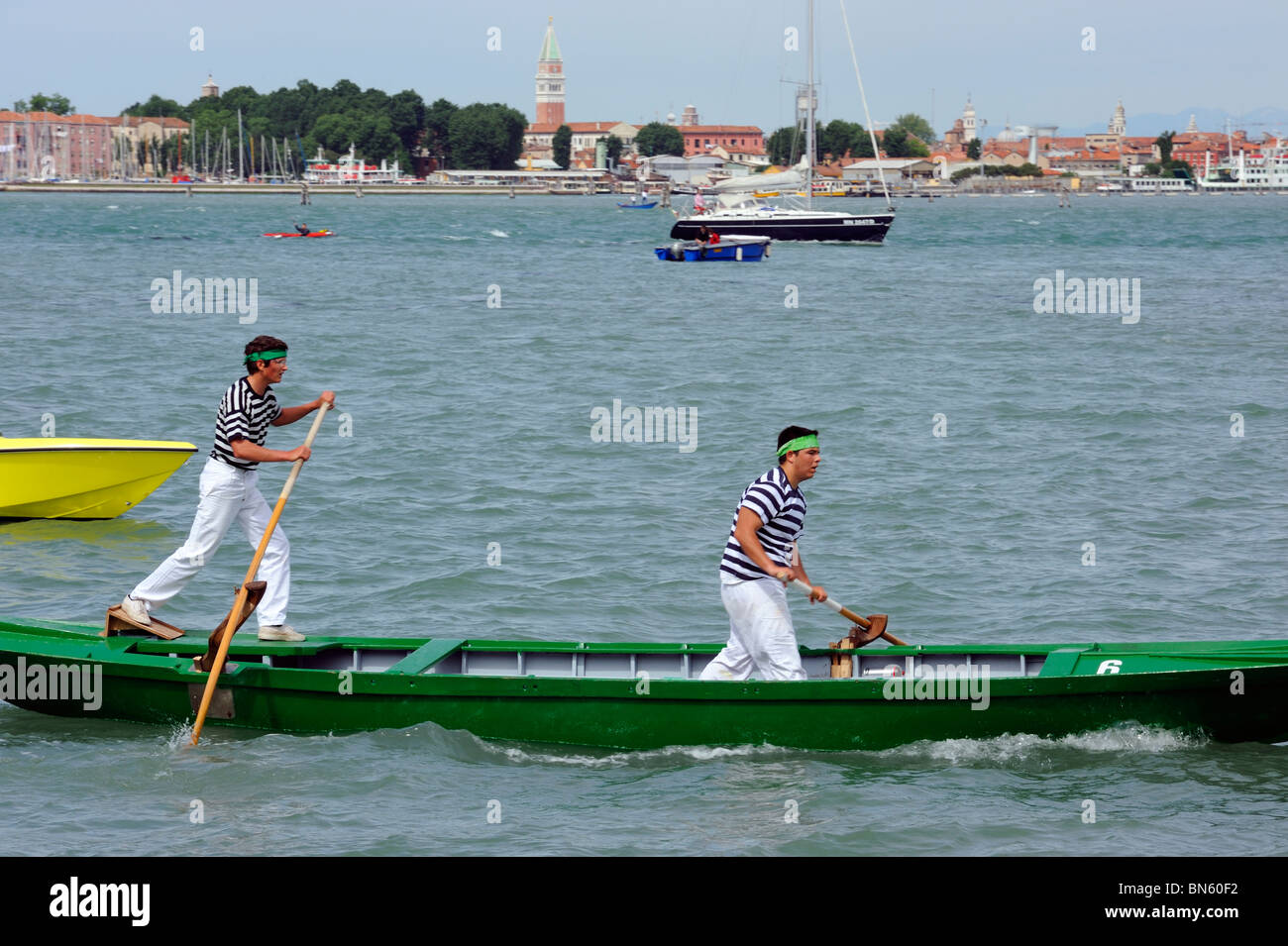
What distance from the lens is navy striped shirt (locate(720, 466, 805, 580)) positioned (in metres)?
9.72

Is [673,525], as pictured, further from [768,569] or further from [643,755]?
[768,569]

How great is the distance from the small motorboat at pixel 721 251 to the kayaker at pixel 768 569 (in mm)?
54723

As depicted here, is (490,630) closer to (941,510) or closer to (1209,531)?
(941,510)

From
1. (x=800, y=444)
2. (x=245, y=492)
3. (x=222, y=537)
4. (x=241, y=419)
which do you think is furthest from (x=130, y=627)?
(x=800, y=444)

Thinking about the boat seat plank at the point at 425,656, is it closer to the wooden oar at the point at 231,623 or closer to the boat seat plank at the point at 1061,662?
the wooden oar at the point at 231,623

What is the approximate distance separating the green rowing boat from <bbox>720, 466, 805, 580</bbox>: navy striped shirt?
2.53ft

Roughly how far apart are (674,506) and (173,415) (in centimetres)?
1090

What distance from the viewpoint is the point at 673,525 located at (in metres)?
18.3

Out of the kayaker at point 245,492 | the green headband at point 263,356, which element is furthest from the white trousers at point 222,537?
the green headband at point 263,356

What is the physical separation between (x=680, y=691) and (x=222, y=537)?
10.8 feet

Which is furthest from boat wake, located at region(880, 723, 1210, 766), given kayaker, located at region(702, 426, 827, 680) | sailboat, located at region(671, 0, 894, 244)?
sailboat, located at region(671, 0, 894, 244)

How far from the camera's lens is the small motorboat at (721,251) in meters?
64.2

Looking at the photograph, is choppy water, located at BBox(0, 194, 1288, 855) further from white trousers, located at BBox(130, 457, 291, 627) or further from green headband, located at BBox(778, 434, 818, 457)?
green headband, located at BBox(778, 434, 818, 457)
